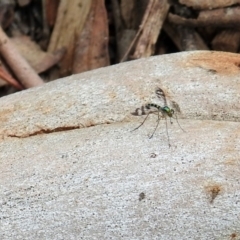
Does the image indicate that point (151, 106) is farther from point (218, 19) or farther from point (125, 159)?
point (218, 19)

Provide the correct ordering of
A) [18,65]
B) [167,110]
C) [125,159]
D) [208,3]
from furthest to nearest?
1. [18,65]
2. [208,3]
3. [167,110]
4. [125,159]

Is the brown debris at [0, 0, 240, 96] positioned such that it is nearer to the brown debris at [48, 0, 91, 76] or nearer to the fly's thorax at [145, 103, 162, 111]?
the brown debris at [48, 0, 91, 76]

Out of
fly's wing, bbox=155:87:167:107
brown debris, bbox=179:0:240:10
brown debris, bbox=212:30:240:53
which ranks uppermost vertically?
brown debris, bbox=179:0:240:10

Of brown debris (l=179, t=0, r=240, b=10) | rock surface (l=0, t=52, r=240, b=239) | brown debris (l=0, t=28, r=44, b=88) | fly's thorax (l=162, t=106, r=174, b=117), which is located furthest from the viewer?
brown debris (l=0, t=28, r=44, b=88)

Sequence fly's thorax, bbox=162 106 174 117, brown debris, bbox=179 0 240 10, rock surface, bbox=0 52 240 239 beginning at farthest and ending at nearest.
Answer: brown debris, bbox=179 0 240 10
fly's thorax, bbox=162 106 174 117
rock surface, bbox=0 52 240 239

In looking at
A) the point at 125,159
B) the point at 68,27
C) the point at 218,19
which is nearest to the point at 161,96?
the point at 125,159

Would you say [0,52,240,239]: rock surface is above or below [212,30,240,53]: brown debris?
above

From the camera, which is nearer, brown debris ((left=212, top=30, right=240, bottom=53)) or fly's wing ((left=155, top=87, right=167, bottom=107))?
fly's wing ((left=155, top=87, right=167, bottom=107))

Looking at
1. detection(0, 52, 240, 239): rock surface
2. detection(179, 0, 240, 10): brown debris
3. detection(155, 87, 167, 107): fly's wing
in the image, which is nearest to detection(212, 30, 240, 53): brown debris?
detection(179, 0, 240, 10): brown debris

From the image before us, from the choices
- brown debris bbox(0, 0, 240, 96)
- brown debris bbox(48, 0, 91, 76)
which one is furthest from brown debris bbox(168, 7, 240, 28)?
brown debris bbox(48, 0, 91, 76)
